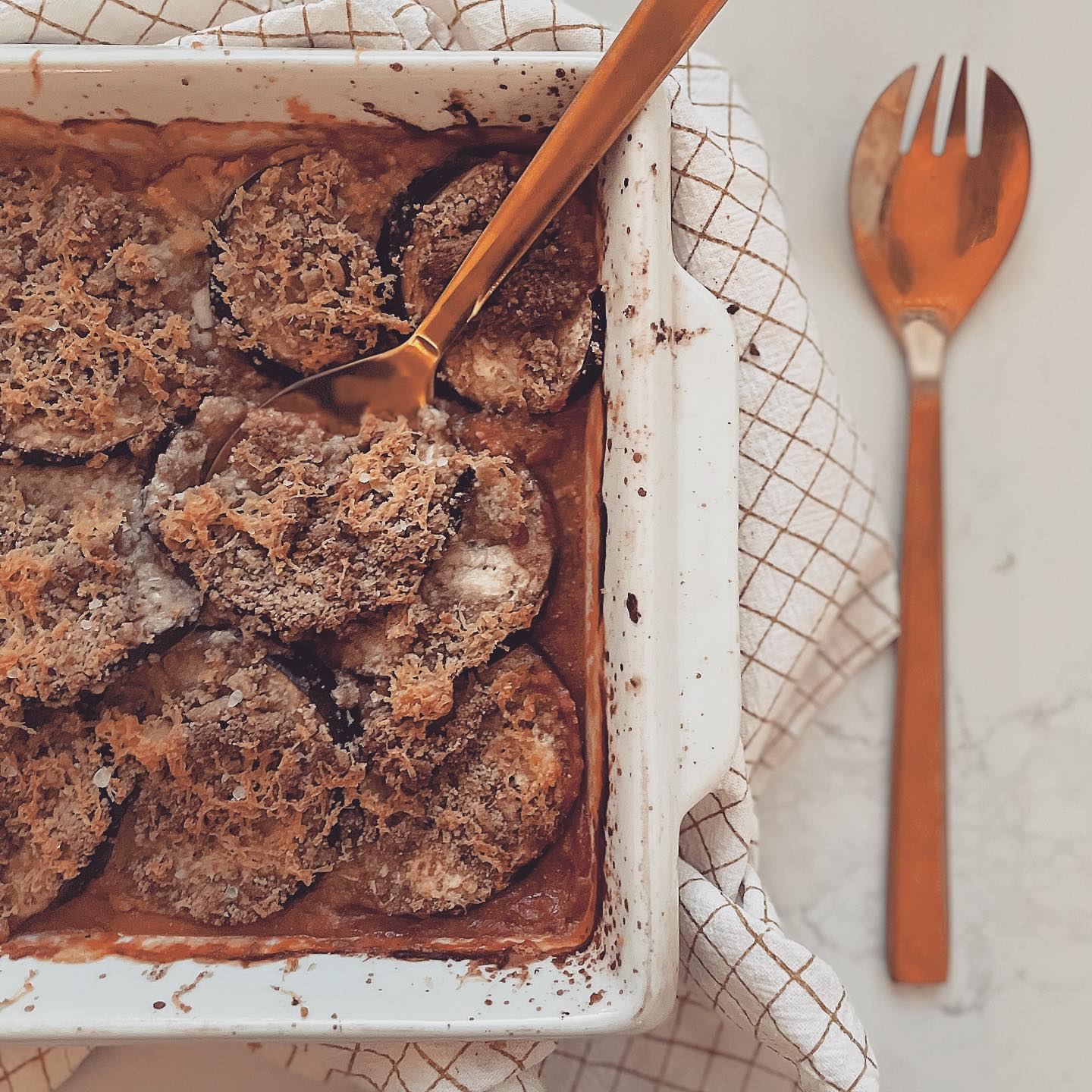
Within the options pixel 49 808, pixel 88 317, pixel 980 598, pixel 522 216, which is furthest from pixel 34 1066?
pixel 980 598

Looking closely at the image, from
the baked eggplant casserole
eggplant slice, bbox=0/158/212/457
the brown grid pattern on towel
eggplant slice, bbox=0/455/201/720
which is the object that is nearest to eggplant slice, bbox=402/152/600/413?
the baked eggplant casserole

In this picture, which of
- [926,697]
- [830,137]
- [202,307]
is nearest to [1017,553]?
[926,697]

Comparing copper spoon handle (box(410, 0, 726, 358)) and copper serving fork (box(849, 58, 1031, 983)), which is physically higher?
copper spoon handle (box(410, 0, 726, 358))

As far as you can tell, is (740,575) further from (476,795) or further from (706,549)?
(476,795)

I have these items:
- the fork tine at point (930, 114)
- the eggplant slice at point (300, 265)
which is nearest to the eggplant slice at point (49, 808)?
the eggplant slice at point (300, 265)

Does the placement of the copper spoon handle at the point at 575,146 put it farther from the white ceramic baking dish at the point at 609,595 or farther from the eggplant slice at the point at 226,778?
the eggplant slice at the point at 226,778

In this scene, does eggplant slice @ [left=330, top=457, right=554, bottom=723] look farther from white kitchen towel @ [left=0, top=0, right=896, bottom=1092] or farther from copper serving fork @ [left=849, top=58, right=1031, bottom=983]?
copper serving fork @ [left=849, top=58, right=1031, bottom=983]

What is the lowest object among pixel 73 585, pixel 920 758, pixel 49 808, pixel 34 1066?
pixel 34 1066
